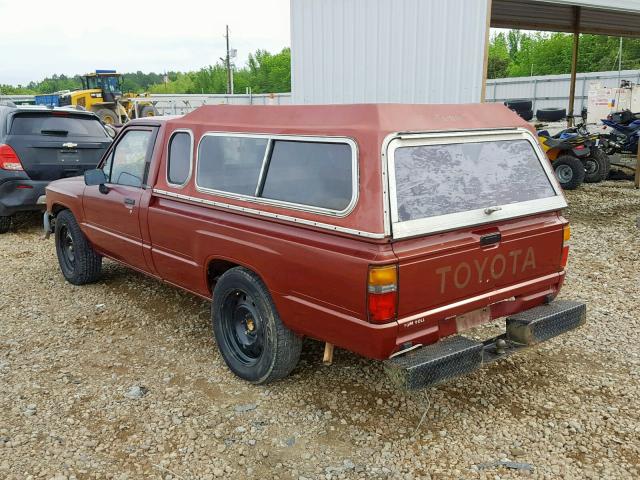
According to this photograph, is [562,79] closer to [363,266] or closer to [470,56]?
[470,56]

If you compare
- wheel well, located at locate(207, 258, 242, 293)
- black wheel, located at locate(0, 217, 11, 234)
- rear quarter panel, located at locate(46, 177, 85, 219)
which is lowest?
black wheel, located at locate(0, 217, 11, 234)

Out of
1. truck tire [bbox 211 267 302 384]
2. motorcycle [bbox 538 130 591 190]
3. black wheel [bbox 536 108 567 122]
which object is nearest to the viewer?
truck tire [bbox 211 267 302 384]

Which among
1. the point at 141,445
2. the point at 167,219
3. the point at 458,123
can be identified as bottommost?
the point at 141,445

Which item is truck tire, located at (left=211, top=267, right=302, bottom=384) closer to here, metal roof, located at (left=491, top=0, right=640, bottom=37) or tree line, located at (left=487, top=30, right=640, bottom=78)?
metal roof, located at (left=491, top=0, right=640, bottom=37)

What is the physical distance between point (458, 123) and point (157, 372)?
2769mm

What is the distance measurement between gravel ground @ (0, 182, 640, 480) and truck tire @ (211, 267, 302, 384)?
6.5 inches

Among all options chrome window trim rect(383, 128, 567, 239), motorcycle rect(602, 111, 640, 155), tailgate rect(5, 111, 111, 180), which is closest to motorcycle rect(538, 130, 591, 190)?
motorcycle rect(602, 111, 640, 155)

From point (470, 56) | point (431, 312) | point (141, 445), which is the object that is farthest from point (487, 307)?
point (470, 56)

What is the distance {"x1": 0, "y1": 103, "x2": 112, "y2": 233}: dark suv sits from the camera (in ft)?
26.1

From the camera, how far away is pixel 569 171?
37.5 feet

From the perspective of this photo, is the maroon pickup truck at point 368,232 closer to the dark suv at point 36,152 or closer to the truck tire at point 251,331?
the truck tire at point 251,331

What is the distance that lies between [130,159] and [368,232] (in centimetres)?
300

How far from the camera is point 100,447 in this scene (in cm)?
326

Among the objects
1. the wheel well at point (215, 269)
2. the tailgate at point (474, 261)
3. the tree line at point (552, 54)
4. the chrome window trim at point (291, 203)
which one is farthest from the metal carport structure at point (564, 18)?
the tree line at point (552, 54)
